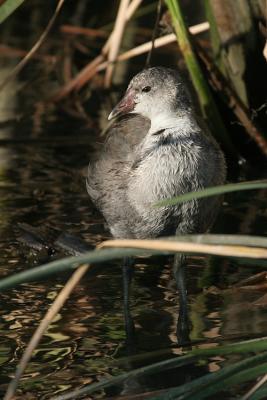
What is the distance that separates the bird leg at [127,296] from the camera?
15.1ft

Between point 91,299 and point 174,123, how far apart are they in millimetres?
919

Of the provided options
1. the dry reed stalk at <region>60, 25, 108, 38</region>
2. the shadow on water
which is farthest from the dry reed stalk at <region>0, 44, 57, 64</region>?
the shadow on water

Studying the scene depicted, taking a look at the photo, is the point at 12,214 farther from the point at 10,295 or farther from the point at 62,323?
the point at 62,323

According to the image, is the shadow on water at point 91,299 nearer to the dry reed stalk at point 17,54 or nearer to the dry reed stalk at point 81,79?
the dry reed stalk at point 81,79

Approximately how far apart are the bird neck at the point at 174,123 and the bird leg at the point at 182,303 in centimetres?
59

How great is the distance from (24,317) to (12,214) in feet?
5.31

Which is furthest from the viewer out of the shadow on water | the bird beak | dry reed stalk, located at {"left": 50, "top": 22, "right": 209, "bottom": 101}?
dry reed stalk, located at {"left": 50, "top": 22, "right": 209, "bottom": 101}

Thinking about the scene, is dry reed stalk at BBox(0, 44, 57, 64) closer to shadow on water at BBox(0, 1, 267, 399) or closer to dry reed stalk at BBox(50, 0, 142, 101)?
dry reed stalk at BBox(50, 0, 142, 101)

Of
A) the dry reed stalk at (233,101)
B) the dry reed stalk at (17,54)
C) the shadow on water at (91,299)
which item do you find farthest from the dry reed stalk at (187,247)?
the dry reed stalk at (17,54)

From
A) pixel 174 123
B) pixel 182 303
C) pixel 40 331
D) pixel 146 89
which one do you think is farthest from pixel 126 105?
pixel 40 331

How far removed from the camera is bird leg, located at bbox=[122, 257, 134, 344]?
15.1ft

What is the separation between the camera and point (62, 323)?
4.72m

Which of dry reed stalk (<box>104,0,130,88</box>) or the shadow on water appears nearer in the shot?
the shadow on water

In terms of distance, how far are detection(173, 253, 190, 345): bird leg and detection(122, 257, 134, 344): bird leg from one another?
0.68ft
